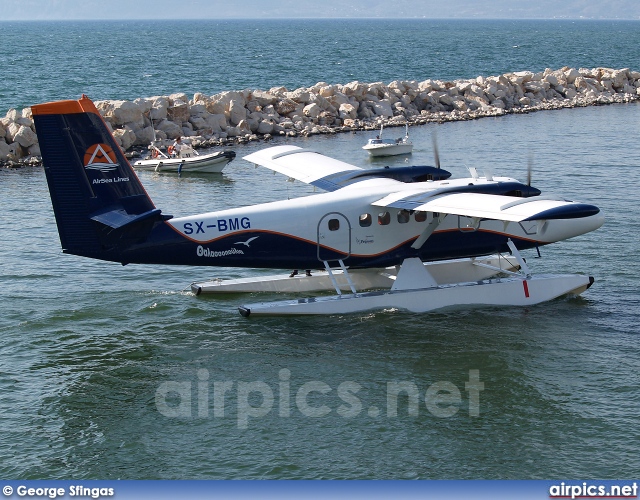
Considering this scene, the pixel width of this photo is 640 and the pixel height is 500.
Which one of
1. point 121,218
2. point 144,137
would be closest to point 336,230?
point 121,218

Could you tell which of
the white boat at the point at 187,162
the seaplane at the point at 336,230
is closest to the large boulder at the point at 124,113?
the white boat at the point at 187,162

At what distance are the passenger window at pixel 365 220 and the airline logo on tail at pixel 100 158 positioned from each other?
6.31 meters

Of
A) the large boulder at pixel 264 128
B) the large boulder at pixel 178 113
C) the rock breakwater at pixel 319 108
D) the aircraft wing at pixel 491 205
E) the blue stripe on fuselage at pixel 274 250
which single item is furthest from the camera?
the large boulder at pixel 264 128

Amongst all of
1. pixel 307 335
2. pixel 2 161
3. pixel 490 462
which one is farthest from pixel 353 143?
pixel 490 462

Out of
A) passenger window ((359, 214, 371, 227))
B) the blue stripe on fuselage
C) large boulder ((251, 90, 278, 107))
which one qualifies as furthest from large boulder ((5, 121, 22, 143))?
passenger window ((359, 214, 371, 227))

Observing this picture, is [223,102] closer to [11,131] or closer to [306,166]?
[11,131]

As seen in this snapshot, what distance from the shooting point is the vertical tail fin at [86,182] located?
2016cm

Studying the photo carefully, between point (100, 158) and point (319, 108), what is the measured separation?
34.7 m

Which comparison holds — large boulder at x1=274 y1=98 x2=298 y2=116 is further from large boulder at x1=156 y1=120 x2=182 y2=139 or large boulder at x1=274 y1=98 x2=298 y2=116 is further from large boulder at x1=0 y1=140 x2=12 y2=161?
large boulder at x1=0 y1=140 x2=12 y2=161

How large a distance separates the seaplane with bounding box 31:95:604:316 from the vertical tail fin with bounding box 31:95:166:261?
0.08ft

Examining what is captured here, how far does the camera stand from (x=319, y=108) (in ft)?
178

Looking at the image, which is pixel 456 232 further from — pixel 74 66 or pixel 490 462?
pixel 74 66

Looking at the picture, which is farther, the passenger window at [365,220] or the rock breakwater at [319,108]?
the rock breakwater at [319,108]

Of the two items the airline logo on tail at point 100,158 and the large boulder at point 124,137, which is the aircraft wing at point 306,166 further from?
the large boulder at point 124,137
